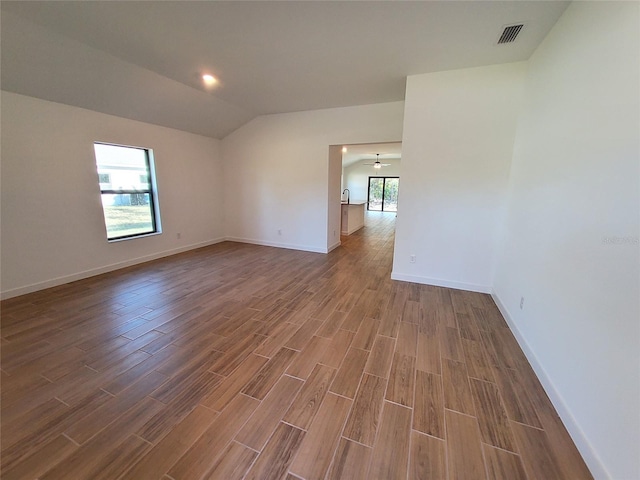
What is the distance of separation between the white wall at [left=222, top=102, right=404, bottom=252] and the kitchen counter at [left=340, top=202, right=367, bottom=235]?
4.65 feet

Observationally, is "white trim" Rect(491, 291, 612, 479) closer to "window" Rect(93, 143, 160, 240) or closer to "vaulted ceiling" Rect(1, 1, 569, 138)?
"vaulted ceiling" Rect(1, 1, 569, 138)

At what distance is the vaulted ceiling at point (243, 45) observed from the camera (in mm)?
2182

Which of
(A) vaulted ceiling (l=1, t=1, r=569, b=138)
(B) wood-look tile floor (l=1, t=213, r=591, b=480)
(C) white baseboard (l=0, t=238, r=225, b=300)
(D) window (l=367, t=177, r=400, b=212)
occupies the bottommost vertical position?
(B) wood-look tile floor (l=1, t=213, r=591, b=480)

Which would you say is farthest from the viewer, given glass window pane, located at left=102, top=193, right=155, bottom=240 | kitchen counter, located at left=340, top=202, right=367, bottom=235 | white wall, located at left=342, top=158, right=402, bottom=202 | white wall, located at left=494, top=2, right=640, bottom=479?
white wall, located at left=342, top=158, right=402, bottom=202

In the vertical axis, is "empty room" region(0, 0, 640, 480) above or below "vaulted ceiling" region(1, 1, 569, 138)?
below

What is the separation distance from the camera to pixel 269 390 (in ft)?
6.01

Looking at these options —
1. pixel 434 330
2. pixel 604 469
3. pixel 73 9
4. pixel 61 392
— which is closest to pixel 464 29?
pixel 434 330

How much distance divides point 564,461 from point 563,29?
10.2 ft

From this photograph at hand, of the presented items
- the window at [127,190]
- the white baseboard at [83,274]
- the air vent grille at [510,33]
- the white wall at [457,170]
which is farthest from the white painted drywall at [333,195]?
the window at [127,190]

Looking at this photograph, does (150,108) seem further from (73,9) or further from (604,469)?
(604,469)

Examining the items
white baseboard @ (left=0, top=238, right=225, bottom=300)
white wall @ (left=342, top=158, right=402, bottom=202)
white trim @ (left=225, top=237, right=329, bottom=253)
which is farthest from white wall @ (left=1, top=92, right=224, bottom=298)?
white wall @ (left=342, top=158, right=402, bottom=202)

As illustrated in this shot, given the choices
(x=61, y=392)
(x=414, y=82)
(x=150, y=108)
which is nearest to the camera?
(x=61, y=392)

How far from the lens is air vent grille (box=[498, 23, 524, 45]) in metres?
2.35

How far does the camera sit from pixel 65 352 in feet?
7.25
